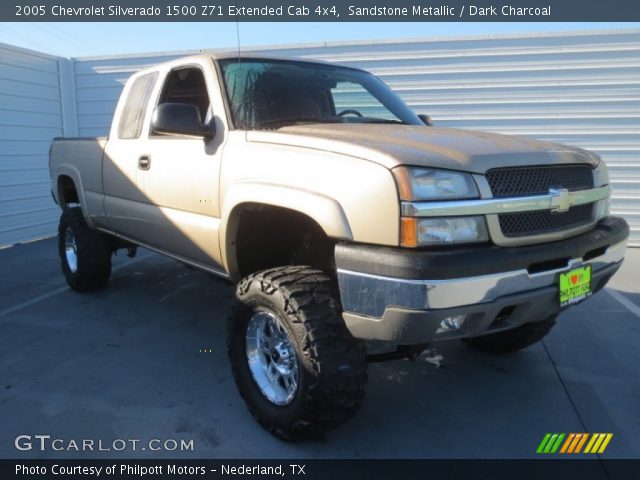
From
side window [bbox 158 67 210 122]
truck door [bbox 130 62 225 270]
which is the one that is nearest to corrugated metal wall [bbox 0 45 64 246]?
truck door [bbox 130 62 225 270]

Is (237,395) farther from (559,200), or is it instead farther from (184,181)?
(559,200)

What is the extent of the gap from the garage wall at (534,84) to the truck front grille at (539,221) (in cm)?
585

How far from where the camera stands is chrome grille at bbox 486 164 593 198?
7.38 ft

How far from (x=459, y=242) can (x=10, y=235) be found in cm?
856

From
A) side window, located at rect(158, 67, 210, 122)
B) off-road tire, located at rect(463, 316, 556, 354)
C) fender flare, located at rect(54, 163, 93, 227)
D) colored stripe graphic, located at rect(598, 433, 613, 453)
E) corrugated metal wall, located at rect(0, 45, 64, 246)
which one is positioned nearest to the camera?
colored stripe graphic, located at rect(598, 433, 613, 453)

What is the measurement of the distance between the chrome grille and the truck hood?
0.03 m

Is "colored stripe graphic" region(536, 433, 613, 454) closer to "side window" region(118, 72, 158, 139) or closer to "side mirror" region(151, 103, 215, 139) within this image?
"side mirror" region(151, 103, 215, 139)

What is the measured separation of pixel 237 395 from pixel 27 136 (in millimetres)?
7840

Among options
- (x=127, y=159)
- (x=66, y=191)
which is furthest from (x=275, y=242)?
(x=66, y=191)

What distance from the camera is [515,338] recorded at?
3.53 meters

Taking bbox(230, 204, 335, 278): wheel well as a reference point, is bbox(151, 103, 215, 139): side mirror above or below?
above
